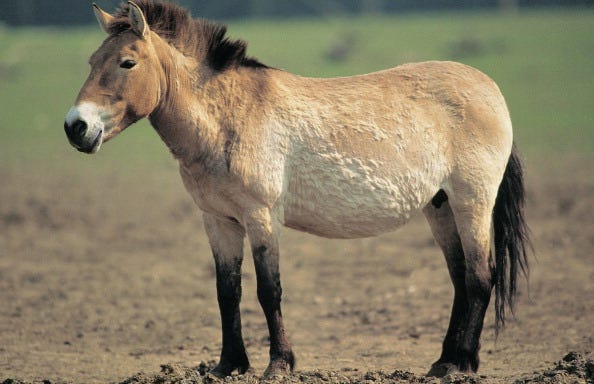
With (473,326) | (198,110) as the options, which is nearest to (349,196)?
(198,110)

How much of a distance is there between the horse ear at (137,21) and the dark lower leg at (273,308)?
4.81 ft

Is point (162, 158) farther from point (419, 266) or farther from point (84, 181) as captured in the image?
point (419, 266)

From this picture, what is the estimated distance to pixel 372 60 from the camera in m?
21.3

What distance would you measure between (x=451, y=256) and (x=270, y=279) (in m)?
1.48

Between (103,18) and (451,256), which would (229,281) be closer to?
(451,256)

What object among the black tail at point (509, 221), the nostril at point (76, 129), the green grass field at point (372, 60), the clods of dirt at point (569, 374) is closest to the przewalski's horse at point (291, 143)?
the nostril at point (76, 129)

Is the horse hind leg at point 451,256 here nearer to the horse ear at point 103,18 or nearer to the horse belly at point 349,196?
the horse belly at point 349,196

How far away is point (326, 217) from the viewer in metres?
5.59

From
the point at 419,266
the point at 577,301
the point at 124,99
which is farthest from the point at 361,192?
the point at 419,266

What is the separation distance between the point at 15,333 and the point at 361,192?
11.8 feet

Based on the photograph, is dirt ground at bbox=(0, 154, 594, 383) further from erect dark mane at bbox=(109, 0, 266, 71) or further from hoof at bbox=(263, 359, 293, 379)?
erect dark mane at bbox=(109, 0, 266, 71)

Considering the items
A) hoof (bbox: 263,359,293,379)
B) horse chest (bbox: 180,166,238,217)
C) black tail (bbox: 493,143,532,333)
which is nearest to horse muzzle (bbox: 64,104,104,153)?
horse chest (bbox: 180,166,238,217)

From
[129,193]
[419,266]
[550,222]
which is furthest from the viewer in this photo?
[129,193]

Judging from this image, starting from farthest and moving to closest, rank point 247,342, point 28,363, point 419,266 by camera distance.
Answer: point 419,266 → point 247,342 → point 28,363
